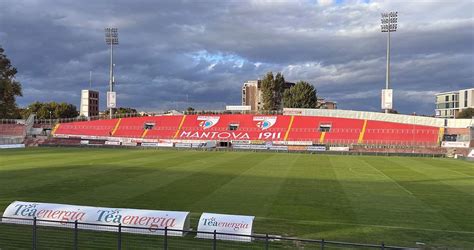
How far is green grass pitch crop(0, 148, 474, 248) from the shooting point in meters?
17.7

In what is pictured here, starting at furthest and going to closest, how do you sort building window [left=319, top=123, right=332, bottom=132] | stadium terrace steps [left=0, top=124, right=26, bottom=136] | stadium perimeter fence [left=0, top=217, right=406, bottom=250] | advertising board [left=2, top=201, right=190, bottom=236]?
stadium terrace steps [left=0, top=124, right=26, bottom=136]
building window [left=319, top=123, right=332, bottom=132]
advertising board [left=2, top=201, right=190, bottom=236]
stadium perimeter fence [left=0, top=217, right=406, bottom=250]

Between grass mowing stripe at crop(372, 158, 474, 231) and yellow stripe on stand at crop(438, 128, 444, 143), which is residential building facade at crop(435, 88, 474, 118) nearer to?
yellow stripe on stand at crop(438, 128, 444, 143)

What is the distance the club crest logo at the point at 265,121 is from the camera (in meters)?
95.6

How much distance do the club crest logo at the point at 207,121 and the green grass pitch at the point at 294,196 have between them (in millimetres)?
60179

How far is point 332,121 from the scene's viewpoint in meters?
94.4

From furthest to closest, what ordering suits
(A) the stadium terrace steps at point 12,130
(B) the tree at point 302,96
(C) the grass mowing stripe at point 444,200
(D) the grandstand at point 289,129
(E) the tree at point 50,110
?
(E) the tree at point 50,110 → (B) the tree at point 302,96 → (A) the stadium terrace steps at point 12,130 → (D) the grandstand at point 289,129 → (C) the grass mowing stripe at point 444,200

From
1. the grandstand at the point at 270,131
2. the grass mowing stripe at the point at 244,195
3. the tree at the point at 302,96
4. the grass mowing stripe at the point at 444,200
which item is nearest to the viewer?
the grass mowing stripe at the point at 444,200

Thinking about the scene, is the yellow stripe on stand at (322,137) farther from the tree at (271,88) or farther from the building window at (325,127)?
the tree at (271,88)

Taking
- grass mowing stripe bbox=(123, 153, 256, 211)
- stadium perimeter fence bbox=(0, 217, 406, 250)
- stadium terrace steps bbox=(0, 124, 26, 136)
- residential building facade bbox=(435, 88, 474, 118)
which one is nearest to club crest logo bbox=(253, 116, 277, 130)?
stadium terrace steps bbox=(0, 124, 26, 136)

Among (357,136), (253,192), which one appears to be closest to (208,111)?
(357,136)

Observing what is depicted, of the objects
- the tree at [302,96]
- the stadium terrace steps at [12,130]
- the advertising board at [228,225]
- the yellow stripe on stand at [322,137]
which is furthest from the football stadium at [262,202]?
the tree at [302,96]

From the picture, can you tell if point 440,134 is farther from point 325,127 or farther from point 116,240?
point 116,240

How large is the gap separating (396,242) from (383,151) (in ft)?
196

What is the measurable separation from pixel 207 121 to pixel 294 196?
3012 inches
